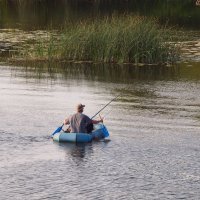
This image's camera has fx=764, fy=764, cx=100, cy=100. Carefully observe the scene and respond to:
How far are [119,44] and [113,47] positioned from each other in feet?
1.10

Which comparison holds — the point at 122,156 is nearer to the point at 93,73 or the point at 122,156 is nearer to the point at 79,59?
the point at 93,73

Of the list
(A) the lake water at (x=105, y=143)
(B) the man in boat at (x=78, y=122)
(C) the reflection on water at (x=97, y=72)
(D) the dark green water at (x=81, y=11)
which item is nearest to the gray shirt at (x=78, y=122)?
(B) the man in boat at (x=78, y=122)

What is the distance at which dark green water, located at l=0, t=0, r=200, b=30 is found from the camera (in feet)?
188

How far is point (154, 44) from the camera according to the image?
37.8 m

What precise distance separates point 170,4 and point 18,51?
3260 cm

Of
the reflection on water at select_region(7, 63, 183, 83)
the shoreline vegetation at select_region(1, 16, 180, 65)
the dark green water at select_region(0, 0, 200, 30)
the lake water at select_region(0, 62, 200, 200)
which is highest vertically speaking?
the dark green water at select_region(0, 0, 200, 30)

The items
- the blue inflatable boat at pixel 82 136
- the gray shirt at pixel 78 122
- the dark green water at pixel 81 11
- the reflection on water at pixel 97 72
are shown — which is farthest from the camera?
the dark green water at pixel 81 11

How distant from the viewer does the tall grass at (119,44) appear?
3772 centimetres

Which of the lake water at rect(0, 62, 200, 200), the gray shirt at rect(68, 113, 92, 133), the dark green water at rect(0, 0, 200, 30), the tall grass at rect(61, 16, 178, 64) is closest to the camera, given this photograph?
the lake water at rect(0, 62, 200, 200)

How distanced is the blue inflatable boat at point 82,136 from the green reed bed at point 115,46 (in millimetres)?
15518

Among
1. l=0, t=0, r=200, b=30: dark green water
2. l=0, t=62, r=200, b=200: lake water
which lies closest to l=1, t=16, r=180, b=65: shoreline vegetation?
l=0, t=62, r=200, b=200: lake water

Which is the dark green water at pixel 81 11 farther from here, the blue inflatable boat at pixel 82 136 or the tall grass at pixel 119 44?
the blue inflatable boat at pixel 82 136

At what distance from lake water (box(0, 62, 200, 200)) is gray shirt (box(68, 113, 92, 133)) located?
633 millimetres

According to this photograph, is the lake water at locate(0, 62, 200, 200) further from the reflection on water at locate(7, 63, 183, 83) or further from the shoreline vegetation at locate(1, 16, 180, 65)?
the shoreline vegetation at locate(1, 16, 180, 65)
